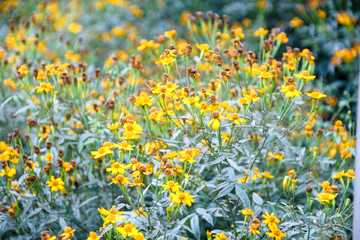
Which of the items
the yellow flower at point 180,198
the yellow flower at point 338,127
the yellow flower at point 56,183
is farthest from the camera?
the yellow flower at point 338,127

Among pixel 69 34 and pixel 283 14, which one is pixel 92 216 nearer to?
pixel 69 34

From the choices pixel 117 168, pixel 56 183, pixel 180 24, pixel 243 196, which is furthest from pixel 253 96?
pixel 180 24

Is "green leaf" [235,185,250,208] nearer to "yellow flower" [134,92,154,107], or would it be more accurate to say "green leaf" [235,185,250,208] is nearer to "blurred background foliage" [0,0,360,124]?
"yellow flower" [134,92,154,107]

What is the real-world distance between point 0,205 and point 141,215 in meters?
0.89

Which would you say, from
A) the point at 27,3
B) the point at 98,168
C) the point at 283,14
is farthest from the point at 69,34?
the point at 283,14

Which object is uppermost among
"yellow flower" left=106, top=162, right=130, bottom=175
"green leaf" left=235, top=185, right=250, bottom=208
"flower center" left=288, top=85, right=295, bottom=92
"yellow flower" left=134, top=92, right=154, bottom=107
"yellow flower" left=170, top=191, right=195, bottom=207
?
"yellow flower" left=134, top=92, right=154, bottom=107

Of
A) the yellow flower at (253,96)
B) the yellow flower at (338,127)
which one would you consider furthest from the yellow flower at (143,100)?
the yellow flower at (338,127)

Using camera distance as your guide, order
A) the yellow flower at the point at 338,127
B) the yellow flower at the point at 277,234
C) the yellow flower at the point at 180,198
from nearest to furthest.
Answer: the yellow flower at the point at 180,198 → the yellow flower at the point at 277,234 → the yellow flower at the point at 338,127

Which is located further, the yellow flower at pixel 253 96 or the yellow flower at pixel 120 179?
the yellow flower at pixel 253 96

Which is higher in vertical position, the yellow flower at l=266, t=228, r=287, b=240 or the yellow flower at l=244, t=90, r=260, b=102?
the yellow flower at l=244, t=90, r=260, b=102

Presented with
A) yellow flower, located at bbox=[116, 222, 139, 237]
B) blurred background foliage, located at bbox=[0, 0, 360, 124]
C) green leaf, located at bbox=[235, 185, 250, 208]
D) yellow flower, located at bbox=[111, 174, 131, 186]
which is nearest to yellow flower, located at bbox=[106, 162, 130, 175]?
yellow flower, located at bbox=[111, 174, 131, 186]

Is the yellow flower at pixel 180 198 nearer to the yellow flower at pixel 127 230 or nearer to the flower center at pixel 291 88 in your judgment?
the yellow flower at pixel 127 230

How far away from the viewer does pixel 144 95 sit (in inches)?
59.0

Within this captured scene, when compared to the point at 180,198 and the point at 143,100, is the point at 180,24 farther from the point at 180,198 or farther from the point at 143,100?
the point at 180,198
